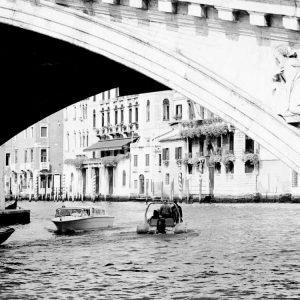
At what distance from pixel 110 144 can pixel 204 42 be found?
63670 millimetres

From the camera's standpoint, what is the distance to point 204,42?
353 inches

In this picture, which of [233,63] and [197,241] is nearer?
[233,63]

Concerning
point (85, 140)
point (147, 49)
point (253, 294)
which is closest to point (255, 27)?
point (147, 49)

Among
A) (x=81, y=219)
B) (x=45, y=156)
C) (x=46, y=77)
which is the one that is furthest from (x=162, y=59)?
(x=45, y=156)

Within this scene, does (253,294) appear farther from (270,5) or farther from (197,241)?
(197,241)

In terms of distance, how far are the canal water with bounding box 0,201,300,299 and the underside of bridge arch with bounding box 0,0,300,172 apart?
20.7 ft

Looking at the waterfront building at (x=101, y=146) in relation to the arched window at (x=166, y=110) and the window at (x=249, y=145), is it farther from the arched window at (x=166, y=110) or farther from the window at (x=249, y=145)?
the window at (x=249, y=145)

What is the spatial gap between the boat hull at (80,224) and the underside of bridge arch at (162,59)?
911 inches

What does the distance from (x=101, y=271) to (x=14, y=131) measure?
3.70 metres

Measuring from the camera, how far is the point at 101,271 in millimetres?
18750

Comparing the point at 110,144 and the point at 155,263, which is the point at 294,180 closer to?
the point at 110,144

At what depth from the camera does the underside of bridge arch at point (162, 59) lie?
340 inches

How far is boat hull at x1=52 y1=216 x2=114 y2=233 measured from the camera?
106ft

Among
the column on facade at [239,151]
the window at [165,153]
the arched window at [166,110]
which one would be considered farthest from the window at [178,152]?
the column on facade at [239,151]
